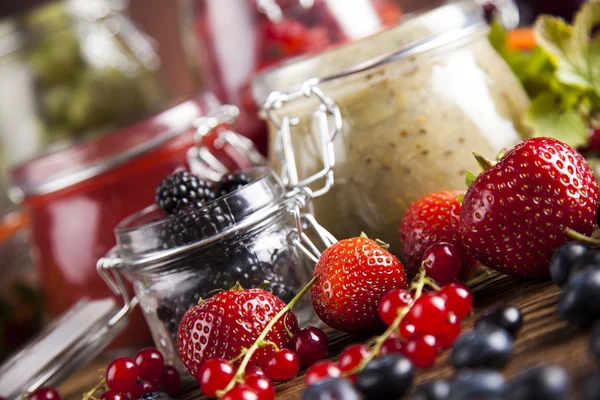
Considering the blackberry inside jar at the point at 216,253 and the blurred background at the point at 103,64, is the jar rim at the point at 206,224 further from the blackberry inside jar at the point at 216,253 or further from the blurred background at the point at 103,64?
the blurred background at the point at 103,64

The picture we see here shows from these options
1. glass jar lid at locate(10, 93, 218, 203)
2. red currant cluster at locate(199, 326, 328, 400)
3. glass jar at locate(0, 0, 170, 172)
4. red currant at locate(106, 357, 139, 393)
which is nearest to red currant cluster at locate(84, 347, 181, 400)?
red currant at locate(106, 357, 139, 393)

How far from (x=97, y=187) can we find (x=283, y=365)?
19.2 inches

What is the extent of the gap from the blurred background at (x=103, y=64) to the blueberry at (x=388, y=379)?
26.6 inches

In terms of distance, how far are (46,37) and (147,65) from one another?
19 cm

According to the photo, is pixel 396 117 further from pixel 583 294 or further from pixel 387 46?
pixel 583 294

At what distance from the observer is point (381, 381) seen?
0.42m

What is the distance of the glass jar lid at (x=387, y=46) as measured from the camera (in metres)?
0.74

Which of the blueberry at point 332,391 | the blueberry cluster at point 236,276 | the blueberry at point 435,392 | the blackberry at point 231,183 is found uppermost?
the blackberry at point 231,183

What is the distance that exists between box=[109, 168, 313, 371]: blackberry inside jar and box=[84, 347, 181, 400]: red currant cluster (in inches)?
1.5

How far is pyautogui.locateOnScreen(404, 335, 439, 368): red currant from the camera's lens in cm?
47

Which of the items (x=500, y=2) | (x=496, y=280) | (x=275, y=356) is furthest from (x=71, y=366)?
(x=500, y=2)

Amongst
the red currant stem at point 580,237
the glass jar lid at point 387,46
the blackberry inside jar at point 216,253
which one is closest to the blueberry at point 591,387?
the red currant stem at point 580,237

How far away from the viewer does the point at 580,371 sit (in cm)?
38

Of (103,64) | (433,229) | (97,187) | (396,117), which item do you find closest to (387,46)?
(396,117)
